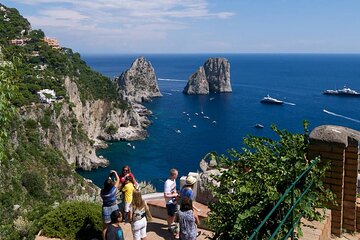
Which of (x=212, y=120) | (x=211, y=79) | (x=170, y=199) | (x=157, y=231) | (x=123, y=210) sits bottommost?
(x=212, y=120)

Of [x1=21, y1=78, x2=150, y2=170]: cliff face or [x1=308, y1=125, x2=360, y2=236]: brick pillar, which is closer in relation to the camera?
[x1=308, y1=125, x2=360, y2=236]: brick pillar

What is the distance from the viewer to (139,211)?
23.1 feet

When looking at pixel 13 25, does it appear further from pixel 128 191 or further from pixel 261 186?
pixel 261 186

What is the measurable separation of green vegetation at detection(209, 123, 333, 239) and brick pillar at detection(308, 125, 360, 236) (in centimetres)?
21

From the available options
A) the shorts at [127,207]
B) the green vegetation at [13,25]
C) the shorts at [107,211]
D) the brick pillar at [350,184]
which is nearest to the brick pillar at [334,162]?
the brick pillar at [350,184]

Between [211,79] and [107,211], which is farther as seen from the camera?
[211,79]

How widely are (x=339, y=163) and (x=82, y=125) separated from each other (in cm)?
7403

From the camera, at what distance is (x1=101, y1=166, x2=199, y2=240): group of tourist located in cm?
650

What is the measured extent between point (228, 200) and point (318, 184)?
1117 millimetres

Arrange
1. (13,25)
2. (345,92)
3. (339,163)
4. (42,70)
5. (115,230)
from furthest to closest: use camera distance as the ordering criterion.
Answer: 1. (345,92)
2. (13,25)
3. (42,70)
4. (115,230)
5. (339,163)

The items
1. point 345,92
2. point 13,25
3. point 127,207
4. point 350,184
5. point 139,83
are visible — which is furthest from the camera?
point 139,83

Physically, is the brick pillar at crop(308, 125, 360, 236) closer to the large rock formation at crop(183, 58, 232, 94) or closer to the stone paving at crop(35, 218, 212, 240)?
the stone paving at crop(35, 218, 212, 240)

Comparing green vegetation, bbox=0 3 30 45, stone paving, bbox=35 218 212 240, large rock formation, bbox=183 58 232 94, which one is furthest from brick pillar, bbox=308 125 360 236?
large rock formation, bbox=183 58 232 94

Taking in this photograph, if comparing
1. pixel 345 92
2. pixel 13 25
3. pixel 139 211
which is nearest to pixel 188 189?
pixel 139 211
